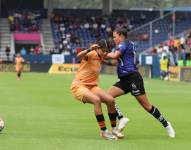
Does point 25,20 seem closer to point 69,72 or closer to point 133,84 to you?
point 69,72

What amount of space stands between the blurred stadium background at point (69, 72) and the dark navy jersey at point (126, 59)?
4.26 feet

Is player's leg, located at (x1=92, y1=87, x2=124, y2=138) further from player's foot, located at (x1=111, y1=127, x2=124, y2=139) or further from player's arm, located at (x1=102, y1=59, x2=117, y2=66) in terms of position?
player's arm, located at (x1=102, y1=59, x2=117, y2=66)

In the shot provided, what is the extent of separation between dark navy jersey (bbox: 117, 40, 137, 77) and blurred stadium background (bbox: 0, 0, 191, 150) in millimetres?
1299

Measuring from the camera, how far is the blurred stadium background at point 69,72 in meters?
12.5

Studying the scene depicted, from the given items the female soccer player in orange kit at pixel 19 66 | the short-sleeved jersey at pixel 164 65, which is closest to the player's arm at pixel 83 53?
the female soccer player in orange kit at pixel 19 66

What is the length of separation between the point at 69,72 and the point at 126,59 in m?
42.8

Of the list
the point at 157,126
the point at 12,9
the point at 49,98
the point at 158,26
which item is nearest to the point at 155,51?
the point at 158,26

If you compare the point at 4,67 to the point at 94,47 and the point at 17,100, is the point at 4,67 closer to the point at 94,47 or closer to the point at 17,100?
the point at 17,100

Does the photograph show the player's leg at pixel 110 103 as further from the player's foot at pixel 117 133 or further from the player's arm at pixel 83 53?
the player's arm at pixel 83 53

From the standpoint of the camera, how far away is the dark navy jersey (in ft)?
41.2

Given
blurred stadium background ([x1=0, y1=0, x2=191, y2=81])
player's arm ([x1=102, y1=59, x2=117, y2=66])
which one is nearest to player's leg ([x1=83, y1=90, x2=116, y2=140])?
player's arm ([x1=102, y1=59, x2=117, y2=66])

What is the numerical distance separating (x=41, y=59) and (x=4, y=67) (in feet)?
10.8

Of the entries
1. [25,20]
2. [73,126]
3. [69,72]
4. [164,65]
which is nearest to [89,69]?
[73,126]

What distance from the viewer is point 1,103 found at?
21.1m
